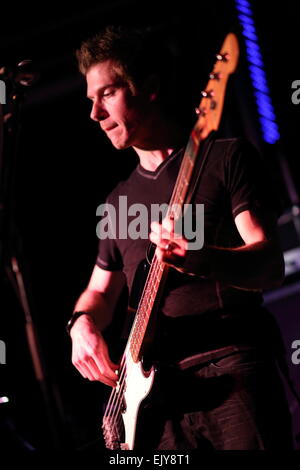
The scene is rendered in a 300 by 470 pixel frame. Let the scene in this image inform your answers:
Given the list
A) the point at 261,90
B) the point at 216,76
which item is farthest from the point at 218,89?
the point at 261,90

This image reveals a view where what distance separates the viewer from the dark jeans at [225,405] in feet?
5.54

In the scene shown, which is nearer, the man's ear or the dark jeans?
the dark jeans

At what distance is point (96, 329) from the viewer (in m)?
2.25

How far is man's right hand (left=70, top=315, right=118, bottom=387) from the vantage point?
210 centimetres

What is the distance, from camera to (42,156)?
386 cm

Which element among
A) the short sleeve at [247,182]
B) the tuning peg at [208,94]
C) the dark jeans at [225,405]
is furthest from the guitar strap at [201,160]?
the dark jeans at [225,405]

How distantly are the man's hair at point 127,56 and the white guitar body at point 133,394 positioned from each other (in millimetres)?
1165

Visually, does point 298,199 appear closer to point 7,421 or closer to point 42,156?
point 42,156

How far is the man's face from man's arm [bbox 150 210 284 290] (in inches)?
24.3
